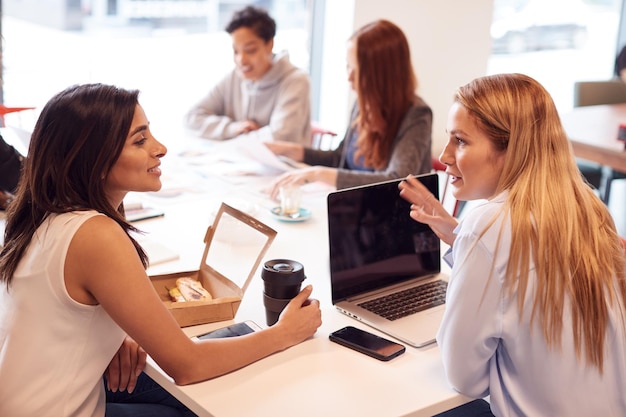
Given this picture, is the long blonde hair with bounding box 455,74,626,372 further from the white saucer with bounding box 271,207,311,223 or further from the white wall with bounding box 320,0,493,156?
the white wall with bounding box 320,0,493,156

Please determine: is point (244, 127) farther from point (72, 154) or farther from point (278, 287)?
point (72, 154)

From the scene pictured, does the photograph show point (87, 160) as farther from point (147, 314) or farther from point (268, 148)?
point (268, 148)

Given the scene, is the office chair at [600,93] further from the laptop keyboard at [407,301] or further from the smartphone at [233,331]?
the smartphone at [233,331]

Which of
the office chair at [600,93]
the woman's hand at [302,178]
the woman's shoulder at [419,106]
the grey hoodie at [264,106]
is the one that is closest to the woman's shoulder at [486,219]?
the woman's hand at [302,178]

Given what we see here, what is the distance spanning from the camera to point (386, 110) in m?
2.74

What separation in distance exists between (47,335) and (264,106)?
7.21ft

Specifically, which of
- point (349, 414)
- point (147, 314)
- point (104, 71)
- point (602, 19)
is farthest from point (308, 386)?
point (602, 19)

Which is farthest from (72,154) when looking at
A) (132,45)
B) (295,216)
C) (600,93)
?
(600,93)

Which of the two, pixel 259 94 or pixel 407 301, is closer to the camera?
pixel 407 301

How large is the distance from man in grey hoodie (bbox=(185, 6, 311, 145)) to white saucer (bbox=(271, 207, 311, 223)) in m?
0.93

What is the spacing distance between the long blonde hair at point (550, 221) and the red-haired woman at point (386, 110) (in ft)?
3.82

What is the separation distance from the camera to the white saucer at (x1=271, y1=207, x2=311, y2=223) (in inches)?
92.7

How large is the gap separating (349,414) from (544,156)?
1.94 feet

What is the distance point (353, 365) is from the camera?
154 centimetres
